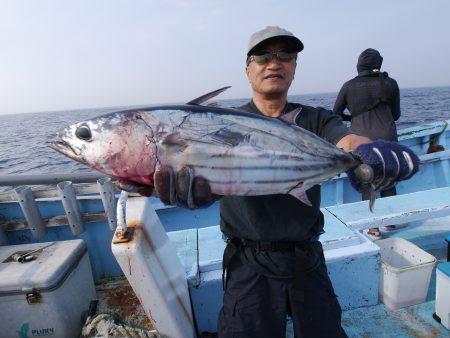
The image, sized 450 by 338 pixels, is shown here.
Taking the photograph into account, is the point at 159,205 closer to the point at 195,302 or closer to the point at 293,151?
the point at 195,302

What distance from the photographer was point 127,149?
1627 mm

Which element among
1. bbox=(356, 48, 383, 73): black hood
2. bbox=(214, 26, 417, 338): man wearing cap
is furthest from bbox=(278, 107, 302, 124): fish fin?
bbox=(356, 48, 383, 73): black hood

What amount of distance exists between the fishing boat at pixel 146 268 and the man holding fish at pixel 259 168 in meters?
0.44

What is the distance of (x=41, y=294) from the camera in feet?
8.38

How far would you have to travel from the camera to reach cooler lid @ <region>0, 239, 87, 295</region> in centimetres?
253

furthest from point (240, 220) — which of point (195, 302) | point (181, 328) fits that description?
point (195, 302)

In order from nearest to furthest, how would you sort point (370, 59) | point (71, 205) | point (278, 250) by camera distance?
point (278, 250) → point (71, 205) → point (370, 59)

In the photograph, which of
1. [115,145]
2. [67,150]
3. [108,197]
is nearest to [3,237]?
[108,197]

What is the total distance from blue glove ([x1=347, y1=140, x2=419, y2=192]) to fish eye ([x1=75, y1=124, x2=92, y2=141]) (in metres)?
1.54

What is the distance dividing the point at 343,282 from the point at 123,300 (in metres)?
2.30

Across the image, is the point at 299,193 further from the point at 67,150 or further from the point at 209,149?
the point at 67,150

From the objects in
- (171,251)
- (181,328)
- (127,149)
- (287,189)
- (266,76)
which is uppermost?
(266,76)

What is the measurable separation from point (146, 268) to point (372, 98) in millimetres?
4210

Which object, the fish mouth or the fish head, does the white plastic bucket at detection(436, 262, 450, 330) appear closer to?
the fish head
